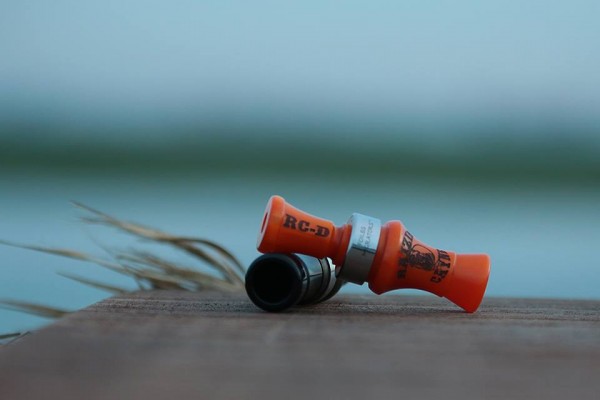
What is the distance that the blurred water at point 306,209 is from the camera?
2.39m

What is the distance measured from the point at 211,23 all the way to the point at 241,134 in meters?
0.65

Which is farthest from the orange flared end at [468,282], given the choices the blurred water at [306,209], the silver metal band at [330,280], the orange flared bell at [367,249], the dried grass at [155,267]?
the blurred water at [306,209]

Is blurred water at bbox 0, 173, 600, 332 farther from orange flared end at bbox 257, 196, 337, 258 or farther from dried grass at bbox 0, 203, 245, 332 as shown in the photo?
orange flared end at bbox 257, 196, 337, 258

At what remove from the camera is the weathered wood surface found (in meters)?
0.50

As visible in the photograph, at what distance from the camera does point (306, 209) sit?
299 cm

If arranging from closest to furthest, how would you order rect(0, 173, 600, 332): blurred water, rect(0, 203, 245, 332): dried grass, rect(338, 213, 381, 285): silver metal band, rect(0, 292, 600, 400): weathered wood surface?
rect(0, 292, 600, 400): weathered wood surface < rect(338, 213, 381, 285): silver metal band < rect(0, 203, 245, 332): dried grass < rect(0, 173, 600, 332): blurred water

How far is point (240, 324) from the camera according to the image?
0.73 meters

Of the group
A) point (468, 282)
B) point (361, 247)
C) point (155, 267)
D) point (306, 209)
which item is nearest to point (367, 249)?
point (361, 247)

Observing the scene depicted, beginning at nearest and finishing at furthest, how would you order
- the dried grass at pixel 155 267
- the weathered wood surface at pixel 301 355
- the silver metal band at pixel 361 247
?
the weathered wood surface at pixel 301 355, the silver metal band at pixel 361 247, the dried grass at pixel 155 267

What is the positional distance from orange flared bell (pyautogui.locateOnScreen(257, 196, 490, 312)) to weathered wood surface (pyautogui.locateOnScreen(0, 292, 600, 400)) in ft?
0.12

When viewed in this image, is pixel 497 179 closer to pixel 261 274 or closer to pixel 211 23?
pixel 211 23

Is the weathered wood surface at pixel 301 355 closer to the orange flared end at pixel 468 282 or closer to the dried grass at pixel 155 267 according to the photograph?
the orange flared end at pixel 468 282

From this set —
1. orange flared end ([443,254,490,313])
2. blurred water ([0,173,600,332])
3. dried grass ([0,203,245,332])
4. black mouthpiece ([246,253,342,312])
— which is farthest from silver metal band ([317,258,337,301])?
blurred water ([0,173,600,332])

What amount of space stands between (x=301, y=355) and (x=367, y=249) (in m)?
0.23
